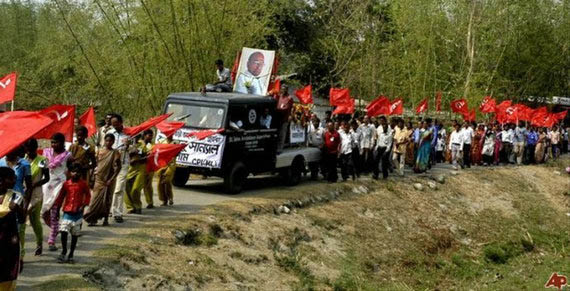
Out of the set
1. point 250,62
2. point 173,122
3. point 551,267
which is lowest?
point 551,267

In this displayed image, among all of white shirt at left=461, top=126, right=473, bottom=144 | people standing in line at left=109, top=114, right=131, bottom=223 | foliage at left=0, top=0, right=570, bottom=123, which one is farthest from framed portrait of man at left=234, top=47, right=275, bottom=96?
white shirt at left=461, top=126, right=473, bottom=144

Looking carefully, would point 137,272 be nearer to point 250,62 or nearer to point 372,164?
point 250,62

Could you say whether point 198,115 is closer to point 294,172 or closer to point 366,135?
point 294,172

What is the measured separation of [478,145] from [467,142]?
2781mm

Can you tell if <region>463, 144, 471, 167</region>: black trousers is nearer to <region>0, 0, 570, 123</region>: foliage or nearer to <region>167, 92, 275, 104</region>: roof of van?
<region>0, 0, 570, 123</region>: foliage

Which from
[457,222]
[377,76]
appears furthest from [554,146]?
[457,222]

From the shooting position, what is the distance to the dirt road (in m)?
8.81

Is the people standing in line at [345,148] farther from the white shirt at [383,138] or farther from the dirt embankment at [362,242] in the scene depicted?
the white shirt at [383,138]

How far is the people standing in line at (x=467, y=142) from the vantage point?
24094mm

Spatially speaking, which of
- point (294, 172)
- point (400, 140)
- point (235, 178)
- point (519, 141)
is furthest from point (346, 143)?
point (519, 141)

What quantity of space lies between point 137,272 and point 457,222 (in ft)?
40.0

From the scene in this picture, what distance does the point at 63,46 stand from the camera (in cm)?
2875

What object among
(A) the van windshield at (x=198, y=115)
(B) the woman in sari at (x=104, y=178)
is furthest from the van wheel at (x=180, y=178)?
(B) the woman in sari at (x=104, y=178)

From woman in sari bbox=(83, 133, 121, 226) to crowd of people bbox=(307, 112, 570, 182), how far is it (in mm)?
7536
